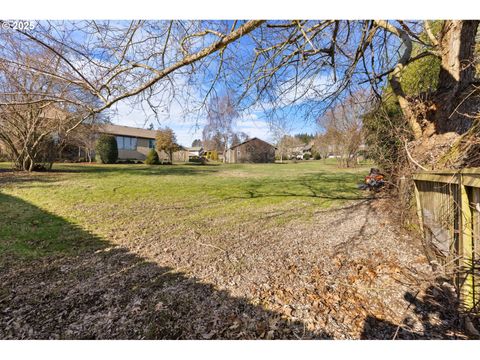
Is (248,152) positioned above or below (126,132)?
below

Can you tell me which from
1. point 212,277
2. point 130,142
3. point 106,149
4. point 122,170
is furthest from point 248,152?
point 212,277

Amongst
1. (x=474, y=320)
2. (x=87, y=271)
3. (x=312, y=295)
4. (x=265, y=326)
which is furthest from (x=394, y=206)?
(x=87, y=271)

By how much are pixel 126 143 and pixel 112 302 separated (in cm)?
3414

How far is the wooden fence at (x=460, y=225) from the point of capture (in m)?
1.83

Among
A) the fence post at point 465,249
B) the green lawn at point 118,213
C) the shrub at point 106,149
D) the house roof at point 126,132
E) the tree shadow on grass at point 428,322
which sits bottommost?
the tree shadow on grass at point 428,322

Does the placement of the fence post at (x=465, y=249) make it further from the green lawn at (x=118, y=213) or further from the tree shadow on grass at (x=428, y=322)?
the green lawn at (x=118, y=213)

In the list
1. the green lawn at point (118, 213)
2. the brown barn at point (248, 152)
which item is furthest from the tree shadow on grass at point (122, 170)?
the brown barn at point (248, 152)

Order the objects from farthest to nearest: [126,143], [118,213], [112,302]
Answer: [126,143]
[118,213]
[112,302]

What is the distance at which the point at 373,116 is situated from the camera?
20.1 ft

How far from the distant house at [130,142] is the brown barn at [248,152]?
1416cm

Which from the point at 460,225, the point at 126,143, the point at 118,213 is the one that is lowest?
the point at 118,213

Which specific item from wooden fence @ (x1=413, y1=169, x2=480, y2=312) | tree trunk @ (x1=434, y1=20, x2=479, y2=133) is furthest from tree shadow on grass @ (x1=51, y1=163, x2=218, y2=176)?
wooden fence @ (x1=413, y1=169, x2=480, y2=312)

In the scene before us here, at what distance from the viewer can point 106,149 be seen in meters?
23.8

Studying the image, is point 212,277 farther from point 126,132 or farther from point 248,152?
point 248,152
